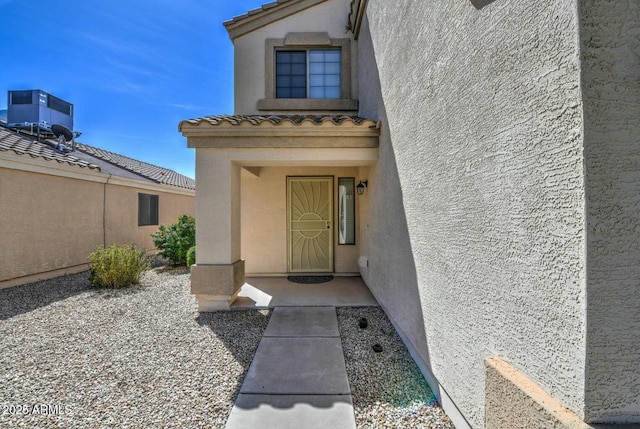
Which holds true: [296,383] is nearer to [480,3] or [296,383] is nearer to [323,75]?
[480,3]

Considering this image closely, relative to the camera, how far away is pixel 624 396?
5.28ft

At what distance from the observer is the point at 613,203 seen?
1585mm

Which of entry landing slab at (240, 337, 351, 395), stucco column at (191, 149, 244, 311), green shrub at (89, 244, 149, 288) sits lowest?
entry landing slab at (240, 337, 351, 395)

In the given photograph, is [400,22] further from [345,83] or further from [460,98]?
[345,83]

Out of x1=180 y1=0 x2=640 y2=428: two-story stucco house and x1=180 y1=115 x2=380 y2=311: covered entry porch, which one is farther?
x1=180 y1=115 x2=380 y2=311: covered entry porch

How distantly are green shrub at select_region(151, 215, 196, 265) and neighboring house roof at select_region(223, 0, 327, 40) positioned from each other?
7406 millimetres

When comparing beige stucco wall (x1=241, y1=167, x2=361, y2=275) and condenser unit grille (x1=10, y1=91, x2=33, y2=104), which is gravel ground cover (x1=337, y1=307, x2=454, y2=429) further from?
condenser unit grille (x1=10, y1=91, x2=33, y2=104)

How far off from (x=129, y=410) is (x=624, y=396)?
453 centimetres

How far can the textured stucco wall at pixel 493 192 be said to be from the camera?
1736 millimetres

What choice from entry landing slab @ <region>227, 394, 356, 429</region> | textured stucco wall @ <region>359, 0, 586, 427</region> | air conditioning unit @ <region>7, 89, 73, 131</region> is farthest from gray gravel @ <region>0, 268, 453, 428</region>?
air conditioning unit @ <region>7, 89, 73, 131</region>

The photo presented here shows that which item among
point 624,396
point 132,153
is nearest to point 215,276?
point 624,396

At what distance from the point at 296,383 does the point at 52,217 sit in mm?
10768

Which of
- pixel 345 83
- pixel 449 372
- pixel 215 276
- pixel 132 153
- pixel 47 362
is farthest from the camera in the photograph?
pixel 132 153

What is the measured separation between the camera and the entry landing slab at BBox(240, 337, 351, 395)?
3.72 metres
